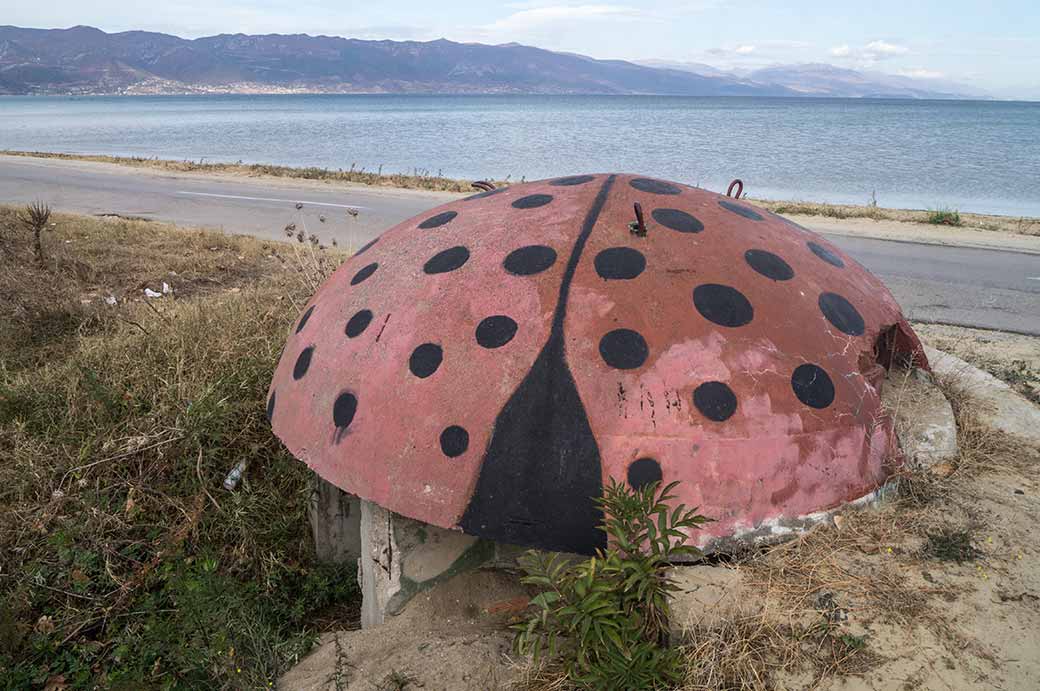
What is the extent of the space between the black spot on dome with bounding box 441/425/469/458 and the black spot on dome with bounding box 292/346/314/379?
907 mm

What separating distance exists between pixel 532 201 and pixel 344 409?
131 cm

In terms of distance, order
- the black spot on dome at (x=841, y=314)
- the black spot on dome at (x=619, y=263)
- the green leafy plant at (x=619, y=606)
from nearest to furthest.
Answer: the green leafy plant at (x=619, y=606)
the black spot on dome at (x=619, y=263)
the black spot on dome at (x=841, y=314)

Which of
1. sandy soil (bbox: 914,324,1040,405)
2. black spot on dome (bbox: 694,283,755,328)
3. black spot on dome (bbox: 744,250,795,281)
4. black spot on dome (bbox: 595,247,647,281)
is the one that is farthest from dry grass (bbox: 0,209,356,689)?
sandy soil (bbox: 914,324,1040,405)

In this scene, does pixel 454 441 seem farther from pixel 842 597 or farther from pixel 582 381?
pixel 842 597

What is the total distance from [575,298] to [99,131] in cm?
6151

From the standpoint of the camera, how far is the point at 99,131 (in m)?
54.7

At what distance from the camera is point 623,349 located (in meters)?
2.86

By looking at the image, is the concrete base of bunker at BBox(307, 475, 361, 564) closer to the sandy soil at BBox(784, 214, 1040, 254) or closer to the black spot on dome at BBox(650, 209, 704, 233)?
the black spot on dome at BBox(650, 209, 704, 233)

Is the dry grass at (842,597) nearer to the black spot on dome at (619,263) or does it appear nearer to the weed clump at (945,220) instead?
the black spot on dome at (619,263)

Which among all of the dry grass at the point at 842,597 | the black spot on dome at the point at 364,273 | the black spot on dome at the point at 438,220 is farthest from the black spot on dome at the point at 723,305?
the black spot on dome at the point at 364,273

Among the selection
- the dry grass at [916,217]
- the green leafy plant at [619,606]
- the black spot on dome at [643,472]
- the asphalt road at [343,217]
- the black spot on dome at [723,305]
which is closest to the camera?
the green leafy plant at [619,606]

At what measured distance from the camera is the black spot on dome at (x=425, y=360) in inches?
119

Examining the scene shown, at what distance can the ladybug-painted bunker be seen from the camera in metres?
2.74

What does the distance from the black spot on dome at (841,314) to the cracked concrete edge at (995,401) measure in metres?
1.24
